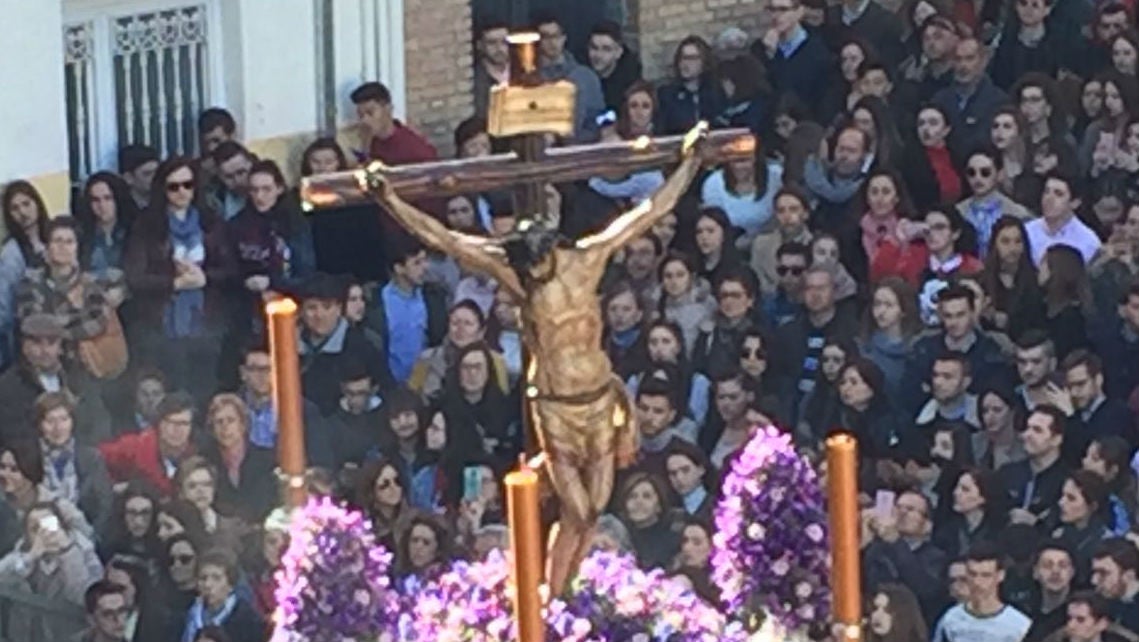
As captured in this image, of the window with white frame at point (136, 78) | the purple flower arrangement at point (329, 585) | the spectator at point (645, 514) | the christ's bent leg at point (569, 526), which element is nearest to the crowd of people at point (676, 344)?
the spectator at point (645, 514)

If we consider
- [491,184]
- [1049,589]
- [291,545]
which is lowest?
[1049,589]

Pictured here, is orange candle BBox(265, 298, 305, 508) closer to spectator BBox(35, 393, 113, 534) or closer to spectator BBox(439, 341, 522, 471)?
spectator BBox(35, 393, 113, 534)

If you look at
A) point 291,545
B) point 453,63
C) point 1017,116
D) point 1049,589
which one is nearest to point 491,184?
point 291,545

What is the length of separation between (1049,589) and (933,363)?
Result: 209cm

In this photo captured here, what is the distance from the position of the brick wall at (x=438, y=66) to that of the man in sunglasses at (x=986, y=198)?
3052 millimetres

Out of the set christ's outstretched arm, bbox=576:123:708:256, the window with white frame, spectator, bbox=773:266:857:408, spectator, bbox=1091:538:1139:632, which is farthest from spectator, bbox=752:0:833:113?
christ's outstretched arm, bbox=576:123:708:256

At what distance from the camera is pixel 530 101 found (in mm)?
10773

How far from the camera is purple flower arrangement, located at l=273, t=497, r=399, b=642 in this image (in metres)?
11.5

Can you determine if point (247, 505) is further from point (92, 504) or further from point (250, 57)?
point (250, 57)

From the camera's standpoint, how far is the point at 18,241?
19.7 m

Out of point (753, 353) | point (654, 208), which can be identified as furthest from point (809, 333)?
point (654, 208)

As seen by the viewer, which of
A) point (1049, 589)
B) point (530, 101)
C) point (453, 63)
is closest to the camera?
point (530, 101)

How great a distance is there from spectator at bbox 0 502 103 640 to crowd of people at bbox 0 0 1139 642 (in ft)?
0.05

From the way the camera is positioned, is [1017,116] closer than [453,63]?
Yes
